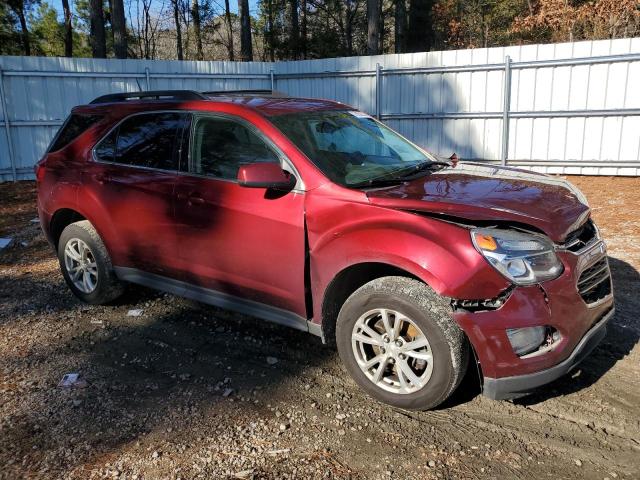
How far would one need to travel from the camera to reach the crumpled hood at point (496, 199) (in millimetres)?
3201

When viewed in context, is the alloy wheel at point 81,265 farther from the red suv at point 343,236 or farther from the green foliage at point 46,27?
the green foliage at point 46,27

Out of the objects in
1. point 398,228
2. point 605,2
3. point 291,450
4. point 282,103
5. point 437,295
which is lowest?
point 291,450

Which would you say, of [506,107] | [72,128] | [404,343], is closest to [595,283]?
[404,343]

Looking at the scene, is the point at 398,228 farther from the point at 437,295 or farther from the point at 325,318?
the point at 325,318

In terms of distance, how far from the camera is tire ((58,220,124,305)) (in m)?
5.06

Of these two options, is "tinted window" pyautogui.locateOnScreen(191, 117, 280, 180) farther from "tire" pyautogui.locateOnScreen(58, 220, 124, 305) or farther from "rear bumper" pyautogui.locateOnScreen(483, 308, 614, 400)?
"rear bumper" pyautogui.locateOnScreen(483, 308, 614, 400)

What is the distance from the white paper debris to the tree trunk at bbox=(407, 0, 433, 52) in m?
24.4

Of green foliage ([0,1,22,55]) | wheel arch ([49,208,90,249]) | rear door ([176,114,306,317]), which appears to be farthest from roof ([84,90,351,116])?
green foliage ([0,1,22,55])

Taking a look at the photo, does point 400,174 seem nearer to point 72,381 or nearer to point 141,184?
point 141,184

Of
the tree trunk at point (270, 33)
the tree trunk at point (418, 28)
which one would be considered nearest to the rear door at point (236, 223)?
the tree trunk at point (418, 28)

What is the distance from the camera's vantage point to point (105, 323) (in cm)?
495

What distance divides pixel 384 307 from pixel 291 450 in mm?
945

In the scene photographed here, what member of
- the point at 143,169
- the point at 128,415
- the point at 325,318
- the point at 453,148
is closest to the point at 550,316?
the point at 325,318

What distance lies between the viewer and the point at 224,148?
4.22 metres
